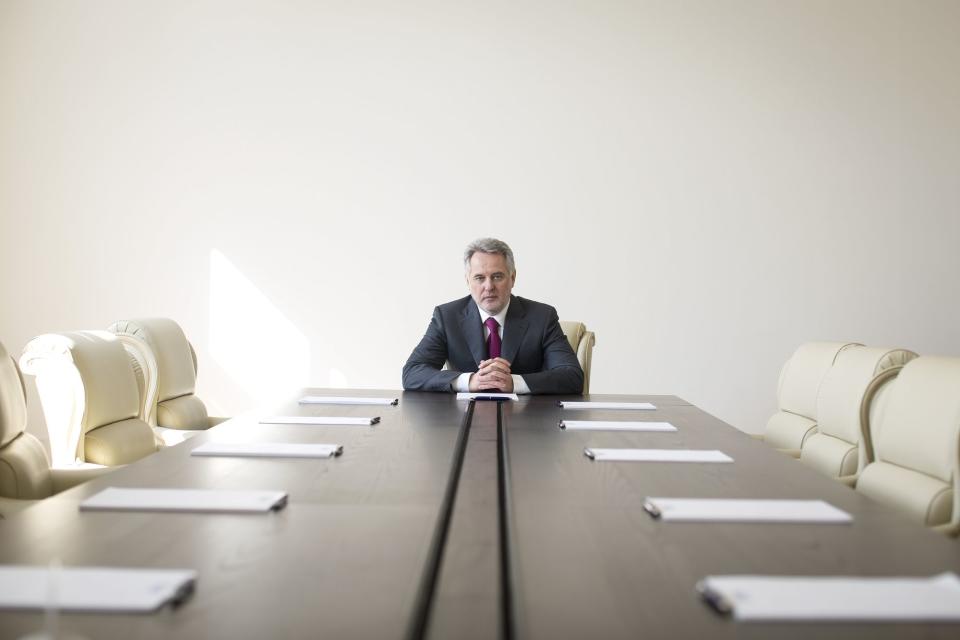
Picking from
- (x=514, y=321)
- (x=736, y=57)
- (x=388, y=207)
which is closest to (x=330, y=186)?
(x=388, y=207)

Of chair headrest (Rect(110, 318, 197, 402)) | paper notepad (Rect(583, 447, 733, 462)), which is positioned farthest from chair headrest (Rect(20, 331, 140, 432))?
paper notepad (Rect(583, 447, 733, 462))

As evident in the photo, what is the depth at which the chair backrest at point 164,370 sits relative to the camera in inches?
151

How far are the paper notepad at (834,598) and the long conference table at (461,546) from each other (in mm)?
28

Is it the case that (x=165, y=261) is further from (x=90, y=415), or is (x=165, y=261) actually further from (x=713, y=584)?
(x=713, y=584)

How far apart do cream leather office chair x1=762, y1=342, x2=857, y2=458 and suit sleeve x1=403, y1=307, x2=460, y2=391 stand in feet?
5.51

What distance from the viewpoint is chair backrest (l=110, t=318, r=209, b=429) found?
3.84 m

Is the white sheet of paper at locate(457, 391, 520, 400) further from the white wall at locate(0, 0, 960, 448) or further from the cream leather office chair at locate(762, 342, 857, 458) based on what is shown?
the white wall at locate(0, 0, 960, 448)

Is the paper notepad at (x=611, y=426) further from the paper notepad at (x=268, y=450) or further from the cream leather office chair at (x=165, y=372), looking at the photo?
the cream leather office chair at (x=165, y=372)

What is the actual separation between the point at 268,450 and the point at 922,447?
2072 mm

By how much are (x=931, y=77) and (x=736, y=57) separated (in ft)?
5.69

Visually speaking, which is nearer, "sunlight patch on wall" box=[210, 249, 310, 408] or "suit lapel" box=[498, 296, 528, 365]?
"suit lapel" box=[498, 296, 528, 365]

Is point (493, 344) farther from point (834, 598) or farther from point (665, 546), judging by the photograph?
point (834, 598)

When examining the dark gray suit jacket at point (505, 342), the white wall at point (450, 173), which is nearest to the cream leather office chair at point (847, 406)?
the dark gray suit jacket at point (505, 342)

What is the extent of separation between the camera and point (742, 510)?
67.5 inches
